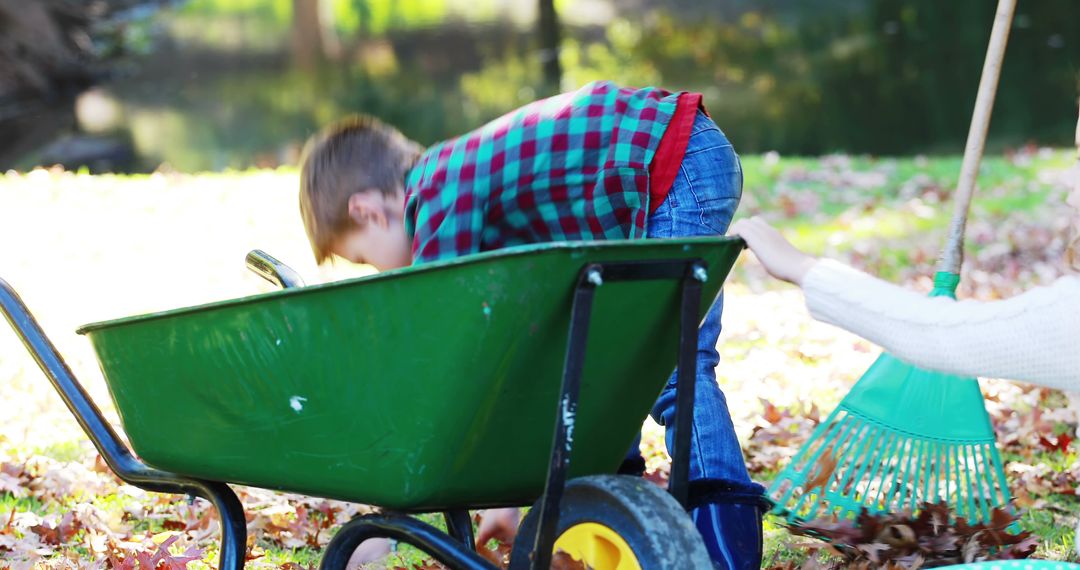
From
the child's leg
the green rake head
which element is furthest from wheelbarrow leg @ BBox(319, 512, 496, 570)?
the green rake head

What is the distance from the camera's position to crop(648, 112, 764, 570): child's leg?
93.4 inches

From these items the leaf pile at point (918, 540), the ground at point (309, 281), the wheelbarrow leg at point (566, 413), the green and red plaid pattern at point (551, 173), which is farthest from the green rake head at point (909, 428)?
the wheelbarrow leg at point (566, 413)

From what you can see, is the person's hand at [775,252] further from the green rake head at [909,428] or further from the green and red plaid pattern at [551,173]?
the green rake head at [909,428]

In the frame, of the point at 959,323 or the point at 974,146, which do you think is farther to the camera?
the point at 974,146

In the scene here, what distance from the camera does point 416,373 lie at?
1.77m

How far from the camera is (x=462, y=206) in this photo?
2.29 metres

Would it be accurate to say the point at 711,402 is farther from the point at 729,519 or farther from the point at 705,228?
the point at 705,228

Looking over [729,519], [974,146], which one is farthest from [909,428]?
[974,146]

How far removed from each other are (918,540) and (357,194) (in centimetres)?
148

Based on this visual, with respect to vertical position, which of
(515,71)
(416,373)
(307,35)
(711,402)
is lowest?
(711,402)

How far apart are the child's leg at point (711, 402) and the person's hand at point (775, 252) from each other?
1.71 feet

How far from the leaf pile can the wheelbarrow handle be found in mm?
1274

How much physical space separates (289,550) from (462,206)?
121 centimetres

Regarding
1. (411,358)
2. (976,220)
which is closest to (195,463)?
(411,358)
